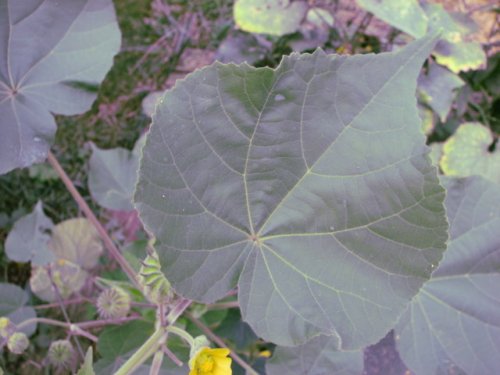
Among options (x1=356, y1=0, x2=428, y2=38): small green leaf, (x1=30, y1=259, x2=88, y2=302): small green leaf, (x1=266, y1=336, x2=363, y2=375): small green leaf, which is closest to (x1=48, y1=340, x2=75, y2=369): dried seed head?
(x1=30, y1=259, x2=88, y2=302): small green leaf

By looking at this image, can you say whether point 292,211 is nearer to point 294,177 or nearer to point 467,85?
point 294,177

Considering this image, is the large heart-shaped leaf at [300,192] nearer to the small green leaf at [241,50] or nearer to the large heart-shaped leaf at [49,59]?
the large heart-shaped leaf at [49,59]

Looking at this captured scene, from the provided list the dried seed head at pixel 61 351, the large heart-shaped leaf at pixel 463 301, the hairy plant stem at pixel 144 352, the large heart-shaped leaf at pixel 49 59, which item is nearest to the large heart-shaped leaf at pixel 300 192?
the hairy plant stem at pixel 144 352

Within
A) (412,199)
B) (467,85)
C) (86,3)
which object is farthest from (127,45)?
(412,199)

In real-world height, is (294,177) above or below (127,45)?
above

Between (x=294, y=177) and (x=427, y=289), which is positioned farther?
(x=427, y=289)

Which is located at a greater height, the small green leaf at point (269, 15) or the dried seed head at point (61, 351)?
the small green leaf at point (269, 15)

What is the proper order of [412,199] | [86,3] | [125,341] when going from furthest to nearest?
[125,341] < [86,3] < [412,199]
